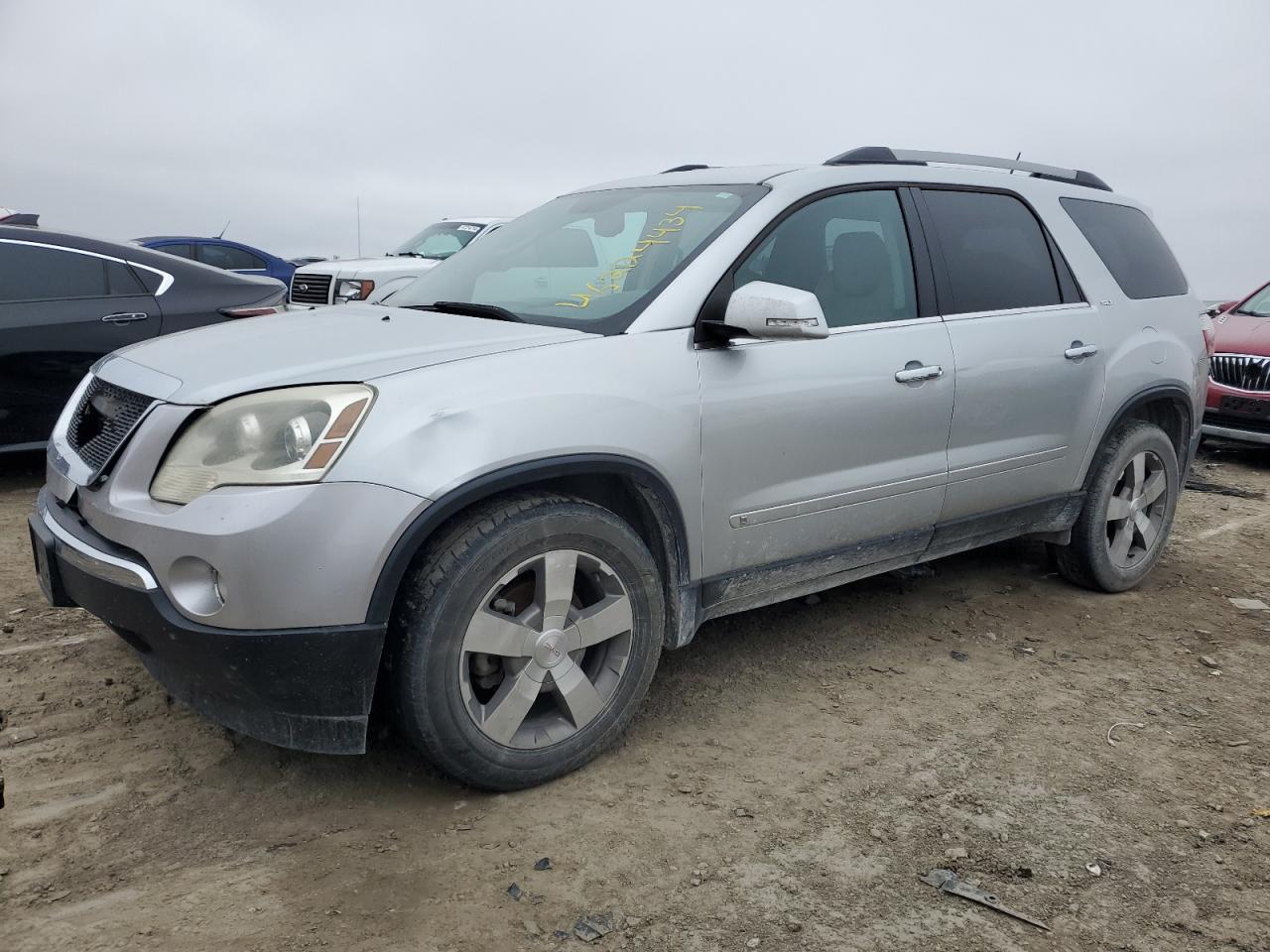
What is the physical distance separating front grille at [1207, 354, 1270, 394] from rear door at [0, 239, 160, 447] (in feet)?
25.2

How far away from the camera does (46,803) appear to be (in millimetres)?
2861

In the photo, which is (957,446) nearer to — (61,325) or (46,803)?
(46,803)

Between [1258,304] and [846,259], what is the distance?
7.72 metres

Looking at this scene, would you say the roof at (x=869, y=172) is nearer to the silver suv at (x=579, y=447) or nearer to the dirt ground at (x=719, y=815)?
the silver suv at (x=579, y=447)

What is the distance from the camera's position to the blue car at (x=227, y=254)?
16.4 metres

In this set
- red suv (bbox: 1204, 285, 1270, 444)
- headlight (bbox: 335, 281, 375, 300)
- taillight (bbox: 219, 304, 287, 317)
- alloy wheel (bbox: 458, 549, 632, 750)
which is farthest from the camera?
headlight (bbox: 335, 281, 375, 300)

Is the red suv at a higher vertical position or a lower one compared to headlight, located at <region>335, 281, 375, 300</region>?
lower

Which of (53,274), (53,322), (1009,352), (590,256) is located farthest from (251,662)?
(53,274)

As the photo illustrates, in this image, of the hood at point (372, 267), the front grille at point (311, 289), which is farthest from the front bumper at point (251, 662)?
the front grille at point (311, 289)

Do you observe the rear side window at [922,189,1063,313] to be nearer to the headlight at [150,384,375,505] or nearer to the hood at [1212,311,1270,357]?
the headlight at [150,384,375,505]

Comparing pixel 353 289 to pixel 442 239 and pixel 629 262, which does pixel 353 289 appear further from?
pixel 629 262

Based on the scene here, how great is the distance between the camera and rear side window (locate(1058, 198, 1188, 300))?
4672 mm

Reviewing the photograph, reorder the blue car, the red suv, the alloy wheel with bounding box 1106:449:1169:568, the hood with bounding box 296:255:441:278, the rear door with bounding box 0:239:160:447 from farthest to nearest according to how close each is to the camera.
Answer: the blue car, the hood with bounding box 296:255:441:278, the red suv, the rear door with bounding box 0:239:160:447, the alloy wheel with bounding box 1106:449:1169:568

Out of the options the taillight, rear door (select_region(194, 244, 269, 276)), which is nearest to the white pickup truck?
the taillight
